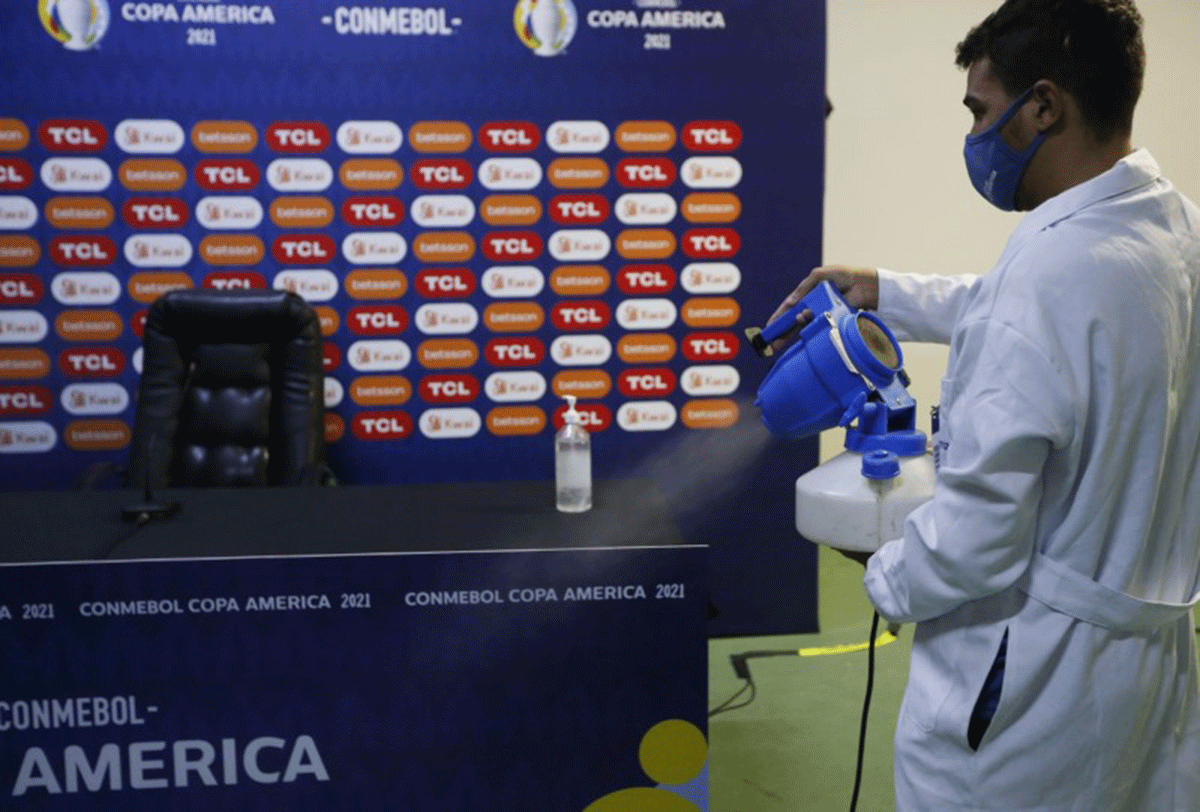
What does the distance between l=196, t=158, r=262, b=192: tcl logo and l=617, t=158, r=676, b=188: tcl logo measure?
110cm

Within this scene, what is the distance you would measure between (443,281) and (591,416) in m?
0.63

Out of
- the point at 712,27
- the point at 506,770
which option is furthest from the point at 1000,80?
the point at 712,27

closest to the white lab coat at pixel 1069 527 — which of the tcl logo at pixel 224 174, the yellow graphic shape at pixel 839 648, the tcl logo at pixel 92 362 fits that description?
the yellow graphic shape at pixel 839 648

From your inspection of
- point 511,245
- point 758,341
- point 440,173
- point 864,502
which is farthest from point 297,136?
point 864,502

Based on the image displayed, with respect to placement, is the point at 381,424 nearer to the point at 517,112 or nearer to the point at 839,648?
the point at 517,112

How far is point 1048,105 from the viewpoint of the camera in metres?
1.09

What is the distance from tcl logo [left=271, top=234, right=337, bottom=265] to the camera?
305 cm

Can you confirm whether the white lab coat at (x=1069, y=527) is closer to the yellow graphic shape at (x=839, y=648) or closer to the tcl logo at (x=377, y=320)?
the yellow graphic shape at (x=839, y=648)

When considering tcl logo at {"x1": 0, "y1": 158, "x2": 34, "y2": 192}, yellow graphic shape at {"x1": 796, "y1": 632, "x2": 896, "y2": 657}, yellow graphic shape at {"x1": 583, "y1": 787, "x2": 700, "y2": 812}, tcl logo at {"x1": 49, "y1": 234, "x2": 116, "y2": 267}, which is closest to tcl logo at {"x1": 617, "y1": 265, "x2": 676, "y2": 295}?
yellow graphic shape at {"x1": 796, "y1": 632, "x2": 896, "y2": 657}

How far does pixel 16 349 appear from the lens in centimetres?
302

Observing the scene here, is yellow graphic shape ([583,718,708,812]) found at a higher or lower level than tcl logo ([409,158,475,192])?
lower

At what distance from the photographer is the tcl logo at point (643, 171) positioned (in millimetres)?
3102

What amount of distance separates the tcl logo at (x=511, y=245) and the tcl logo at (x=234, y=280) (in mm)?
697

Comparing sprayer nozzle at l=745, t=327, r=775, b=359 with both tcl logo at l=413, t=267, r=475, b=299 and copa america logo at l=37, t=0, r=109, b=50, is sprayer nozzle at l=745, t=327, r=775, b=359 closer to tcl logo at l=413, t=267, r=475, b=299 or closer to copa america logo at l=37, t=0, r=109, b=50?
tcl logo at l=413, t=267, r=475, b=299
